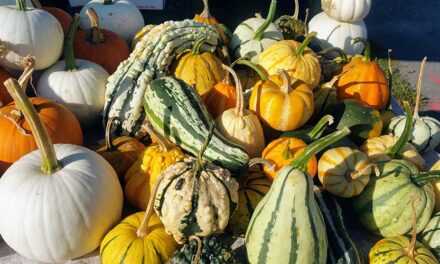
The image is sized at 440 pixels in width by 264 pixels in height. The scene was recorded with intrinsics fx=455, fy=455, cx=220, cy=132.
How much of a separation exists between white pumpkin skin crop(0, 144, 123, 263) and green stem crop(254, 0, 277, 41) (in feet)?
4.78

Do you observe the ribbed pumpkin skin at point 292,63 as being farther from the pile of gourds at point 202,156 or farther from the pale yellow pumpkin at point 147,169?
the pale yellow pumpkin at point 147,169

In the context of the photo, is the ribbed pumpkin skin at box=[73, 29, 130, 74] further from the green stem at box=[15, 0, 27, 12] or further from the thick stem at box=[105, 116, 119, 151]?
the thick stem at box=[105, 116, 119, 151]

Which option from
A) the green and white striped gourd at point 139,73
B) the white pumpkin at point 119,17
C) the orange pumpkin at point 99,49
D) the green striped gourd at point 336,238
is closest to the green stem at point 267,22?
the green and white striped gourd at point 139,73

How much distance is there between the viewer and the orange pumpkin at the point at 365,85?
2691 mm

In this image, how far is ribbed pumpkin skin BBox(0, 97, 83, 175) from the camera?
2.06 meters

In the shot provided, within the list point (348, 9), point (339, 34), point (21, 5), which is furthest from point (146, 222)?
point (348, 9)

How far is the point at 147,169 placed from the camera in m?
2.04

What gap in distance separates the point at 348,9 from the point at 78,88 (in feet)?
7.63

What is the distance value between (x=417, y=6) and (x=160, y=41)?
706 cm

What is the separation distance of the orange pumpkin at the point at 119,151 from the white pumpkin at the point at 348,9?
223 cm

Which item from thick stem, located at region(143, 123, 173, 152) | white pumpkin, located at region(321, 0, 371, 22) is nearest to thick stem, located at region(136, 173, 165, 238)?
thick stem, located at region(143, 123, 173, 152)

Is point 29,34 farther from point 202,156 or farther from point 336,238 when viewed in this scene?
point 336,238

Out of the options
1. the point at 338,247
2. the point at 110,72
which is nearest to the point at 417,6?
the point at 110,72

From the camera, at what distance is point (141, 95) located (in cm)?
239
